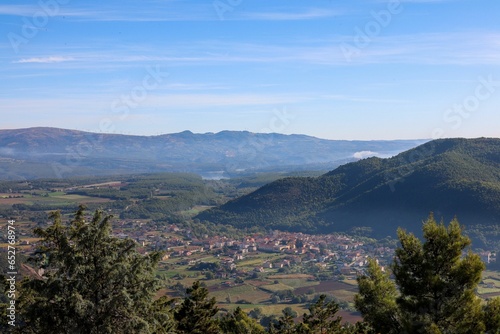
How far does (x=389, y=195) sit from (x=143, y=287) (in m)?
73.6

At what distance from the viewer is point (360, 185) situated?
89938mm

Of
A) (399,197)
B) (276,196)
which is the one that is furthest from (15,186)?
(399,197)

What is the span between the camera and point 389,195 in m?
78.9

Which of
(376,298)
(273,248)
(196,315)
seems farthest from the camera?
(273,248)

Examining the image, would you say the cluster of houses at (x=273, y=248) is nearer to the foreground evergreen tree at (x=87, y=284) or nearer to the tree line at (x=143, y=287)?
the tree line at (x=143, y=287)

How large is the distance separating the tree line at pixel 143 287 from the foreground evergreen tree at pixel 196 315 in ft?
11.9

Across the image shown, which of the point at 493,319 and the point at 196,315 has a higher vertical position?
the point at 493,319

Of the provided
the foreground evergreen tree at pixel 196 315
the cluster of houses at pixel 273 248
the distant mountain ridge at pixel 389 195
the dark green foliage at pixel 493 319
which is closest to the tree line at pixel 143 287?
the dark green foliage at pixel 493 319

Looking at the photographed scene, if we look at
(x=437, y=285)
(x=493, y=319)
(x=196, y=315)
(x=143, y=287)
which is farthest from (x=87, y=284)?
(x=493, y=319)

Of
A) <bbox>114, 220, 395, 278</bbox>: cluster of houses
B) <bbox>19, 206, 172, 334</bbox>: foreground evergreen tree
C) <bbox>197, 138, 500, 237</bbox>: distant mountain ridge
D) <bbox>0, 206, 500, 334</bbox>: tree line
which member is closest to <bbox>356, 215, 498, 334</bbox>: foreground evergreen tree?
<bbox>0, 206, 500, 334</bbox>: tree line

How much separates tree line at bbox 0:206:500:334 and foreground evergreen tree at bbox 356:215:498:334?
0.01m

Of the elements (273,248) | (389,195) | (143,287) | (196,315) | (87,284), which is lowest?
(273,248)

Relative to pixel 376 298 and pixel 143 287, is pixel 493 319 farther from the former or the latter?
pixel 143 287

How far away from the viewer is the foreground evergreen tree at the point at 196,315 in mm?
13586
